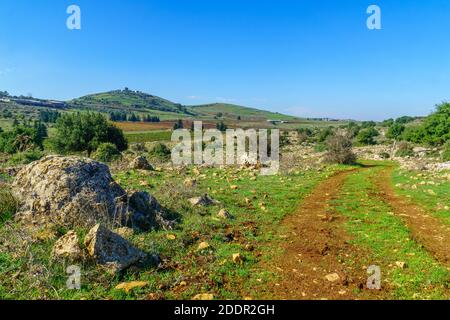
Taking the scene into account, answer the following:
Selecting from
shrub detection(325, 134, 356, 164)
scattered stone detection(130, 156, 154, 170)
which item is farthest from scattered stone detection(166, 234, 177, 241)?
shrub detection(325, 134, 356, 164)

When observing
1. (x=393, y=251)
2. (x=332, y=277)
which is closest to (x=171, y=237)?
(x=332, y=277)

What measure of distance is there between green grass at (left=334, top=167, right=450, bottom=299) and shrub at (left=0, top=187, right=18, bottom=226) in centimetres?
812

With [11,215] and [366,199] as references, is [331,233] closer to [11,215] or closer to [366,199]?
[366,199]

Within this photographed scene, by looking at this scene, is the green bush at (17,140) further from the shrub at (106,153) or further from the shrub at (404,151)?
the shrub at (404,151)

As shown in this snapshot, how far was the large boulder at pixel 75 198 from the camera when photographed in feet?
26.4

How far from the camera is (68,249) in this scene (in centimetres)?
629

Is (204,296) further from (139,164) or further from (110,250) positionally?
(139,164)

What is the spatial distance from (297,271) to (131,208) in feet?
14.8

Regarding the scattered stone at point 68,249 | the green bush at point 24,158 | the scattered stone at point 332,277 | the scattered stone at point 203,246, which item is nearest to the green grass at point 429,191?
the scattered stone at point 332,277

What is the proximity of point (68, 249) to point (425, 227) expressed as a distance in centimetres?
961

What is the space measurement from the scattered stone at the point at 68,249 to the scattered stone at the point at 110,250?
0.18 metres

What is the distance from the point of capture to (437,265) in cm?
722

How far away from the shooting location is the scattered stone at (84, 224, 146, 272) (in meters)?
6.25

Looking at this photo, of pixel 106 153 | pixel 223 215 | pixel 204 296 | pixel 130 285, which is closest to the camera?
pixel 204 296
